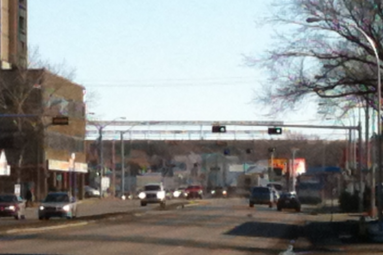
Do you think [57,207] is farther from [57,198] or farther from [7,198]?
[7,198]

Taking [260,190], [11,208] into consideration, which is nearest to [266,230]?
[11,208]

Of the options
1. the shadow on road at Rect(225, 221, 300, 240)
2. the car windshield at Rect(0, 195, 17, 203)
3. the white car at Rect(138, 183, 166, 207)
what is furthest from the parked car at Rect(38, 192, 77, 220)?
the white car at Rect(138, 183, 166, 207)

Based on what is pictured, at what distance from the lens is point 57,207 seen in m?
50.8

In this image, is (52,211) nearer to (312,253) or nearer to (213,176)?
(312,253)

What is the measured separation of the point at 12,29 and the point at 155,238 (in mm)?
86902

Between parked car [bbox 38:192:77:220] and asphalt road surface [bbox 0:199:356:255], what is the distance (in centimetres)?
306

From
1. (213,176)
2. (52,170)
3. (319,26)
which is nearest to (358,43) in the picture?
(319,26)

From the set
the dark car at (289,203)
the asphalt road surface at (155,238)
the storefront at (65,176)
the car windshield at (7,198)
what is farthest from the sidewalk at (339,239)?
the storefront at (65,176)

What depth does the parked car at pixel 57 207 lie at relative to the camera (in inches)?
2002

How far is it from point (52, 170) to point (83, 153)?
45.2 feet

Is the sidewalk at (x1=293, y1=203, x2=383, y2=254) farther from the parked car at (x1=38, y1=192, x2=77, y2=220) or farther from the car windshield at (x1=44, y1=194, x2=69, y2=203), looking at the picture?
the car windshield at (x1=44, y1=194, x2=69, y2=203)

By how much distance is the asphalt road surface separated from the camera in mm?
28359

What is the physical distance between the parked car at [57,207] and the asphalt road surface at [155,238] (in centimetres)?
306

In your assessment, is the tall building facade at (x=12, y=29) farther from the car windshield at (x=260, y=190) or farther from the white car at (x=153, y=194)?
the car windshield at (x=260, y=190)
